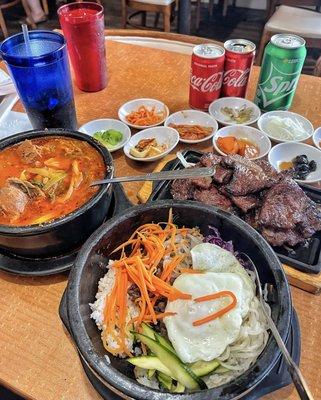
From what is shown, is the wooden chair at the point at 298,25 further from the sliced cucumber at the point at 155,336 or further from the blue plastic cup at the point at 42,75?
the sliced cucumber at the point at 155,336

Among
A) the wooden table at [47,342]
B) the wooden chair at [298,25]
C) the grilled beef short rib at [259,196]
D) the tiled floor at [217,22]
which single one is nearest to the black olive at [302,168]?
the grilled beef short rib at [259,196]

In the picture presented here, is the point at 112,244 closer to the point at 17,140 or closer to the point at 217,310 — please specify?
the point at 217,310

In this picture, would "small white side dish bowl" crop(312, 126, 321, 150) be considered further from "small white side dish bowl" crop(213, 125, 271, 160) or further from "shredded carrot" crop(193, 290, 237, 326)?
"shredded carrot" crop(193, 290, 237, 326)

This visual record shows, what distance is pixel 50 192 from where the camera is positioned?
1.21 m

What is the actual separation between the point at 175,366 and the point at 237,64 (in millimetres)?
1366

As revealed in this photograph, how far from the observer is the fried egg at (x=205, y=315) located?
2.74 ft

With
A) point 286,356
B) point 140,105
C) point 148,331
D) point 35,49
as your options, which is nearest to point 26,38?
point 35,49

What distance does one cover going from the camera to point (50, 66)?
4.80 ft

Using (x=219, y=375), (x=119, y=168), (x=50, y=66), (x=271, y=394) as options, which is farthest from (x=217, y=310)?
(x=50, y=66)

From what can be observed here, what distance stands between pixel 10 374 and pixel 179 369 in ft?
1.56

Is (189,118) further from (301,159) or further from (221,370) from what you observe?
(221,370)

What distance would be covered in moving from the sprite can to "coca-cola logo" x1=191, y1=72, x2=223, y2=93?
0.67 ft

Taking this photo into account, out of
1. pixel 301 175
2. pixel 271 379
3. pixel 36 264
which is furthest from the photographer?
pixel 301 175

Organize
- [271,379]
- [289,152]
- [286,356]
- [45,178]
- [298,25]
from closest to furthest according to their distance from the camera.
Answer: [286,356] < [271,379] < [45,178] < [289,152] < [298,25]
